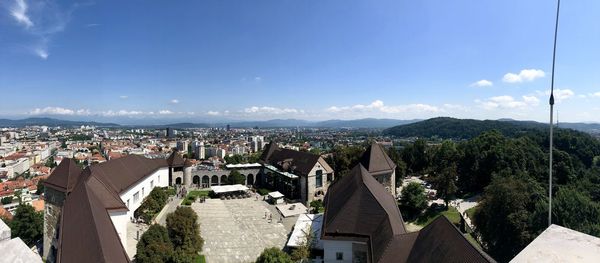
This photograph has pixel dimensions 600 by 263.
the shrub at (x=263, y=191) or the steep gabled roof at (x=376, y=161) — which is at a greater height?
the steep gabled roof at (x=376, y=161)

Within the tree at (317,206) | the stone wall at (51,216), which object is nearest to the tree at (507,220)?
the tree at (317,206)

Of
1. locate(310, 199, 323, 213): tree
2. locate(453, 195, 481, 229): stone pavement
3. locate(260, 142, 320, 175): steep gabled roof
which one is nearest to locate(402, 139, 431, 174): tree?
locate(453, 195, 481, 229): stone pavement

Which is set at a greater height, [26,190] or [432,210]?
[432,210]

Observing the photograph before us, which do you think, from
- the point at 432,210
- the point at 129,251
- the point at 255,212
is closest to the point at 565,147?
the point at 432,210

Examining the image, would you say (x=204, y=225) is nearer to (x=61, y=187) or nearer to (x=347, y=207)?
(x=61, y=187)

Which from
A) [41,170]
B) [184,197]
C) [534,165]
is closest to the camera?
[184,197]

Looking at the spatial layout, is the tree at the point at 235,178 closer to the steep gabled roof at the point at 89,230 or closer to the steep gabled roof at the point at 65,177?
the steep gabled roof at the point at 65,177
